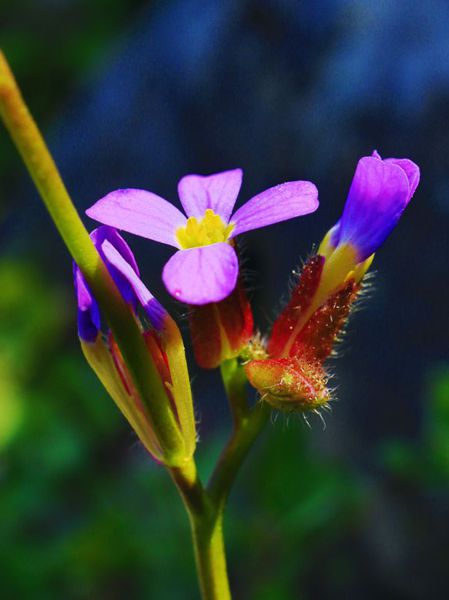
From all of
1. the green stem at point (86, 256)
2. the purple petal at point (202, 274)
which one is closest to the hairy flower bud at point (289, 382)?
the green stem at point (86, 256)

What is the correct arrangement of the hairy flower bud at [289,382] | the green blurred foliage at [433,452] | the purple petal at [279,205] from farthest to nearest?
the green blurred foliage at [433,452] < the hairy flower bud at [289,382] < the purple petal at [279,205]

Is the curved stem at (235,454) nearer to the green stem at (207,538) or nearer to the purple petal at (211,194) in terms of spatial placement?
the green stem at (207,538)

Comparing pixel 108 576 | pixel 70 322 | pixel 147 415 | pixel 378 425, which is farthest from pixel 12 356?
pixel 147 415

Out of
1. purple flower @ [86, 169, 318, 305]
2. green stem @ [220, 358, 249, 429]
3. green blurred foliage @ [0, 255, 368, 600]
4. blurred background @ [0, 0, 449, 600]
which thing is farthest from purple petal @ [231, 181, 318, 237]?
green blurred foliage @ [0, 255, 368, 600]

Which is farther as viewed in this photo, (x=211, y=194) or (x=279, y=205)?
(x=211, y=194)

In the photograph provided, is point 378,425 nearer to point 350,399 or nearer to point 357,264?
point 350,399

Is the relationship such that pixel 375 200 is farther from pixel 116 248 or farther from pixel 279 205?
pixel 116 248

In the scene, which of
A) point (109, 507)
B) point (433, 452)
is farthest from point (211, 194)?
point (109, 507)

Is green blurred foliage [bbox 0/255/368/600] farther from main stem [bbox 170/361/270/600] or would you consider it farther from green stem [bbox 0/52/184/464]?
green stem [bbox 0/52/184/464]
